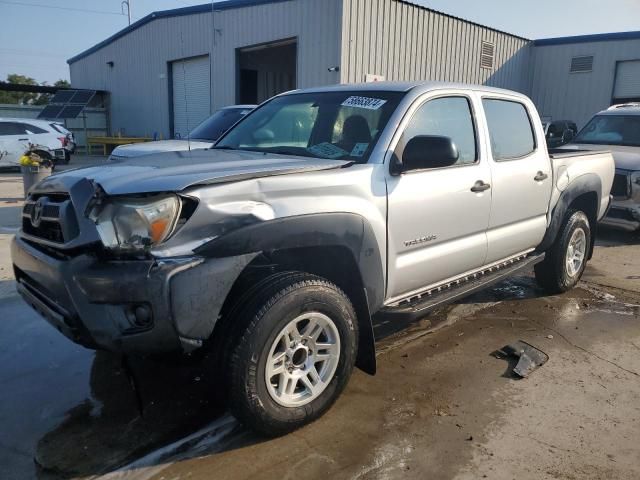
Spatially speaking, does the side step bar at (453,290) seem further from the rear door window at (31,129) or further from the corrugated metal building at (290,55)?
the rear door window at (31,129)

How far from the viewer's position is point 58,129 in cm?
1877

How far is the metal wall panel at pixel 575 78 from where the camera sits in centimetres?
1988

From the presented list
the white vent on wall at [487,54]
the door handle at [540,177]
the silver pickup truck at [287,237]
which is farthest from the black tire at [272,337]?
the white vent on wall at [487,54]

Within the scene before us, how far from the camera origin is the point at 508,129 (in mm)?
4496

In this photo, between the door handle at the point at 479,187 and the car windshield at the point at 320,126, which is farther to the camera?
the door handle at the point at 479,187

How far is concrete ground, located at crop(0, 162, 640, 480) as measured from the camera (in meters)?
2.71

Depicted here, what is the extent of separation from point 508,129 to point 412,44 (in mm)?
12922

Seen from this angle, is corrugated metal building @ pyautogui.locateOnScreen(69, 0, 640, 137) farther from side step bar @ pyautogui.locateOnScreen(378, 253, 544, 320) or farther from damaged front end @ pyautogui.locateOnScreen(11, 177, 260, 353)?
damaged front end @ pyautogui.locateOnScreen(11, 177, 260, 353)

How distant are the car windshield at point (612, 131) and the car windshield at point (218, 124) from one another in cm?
604

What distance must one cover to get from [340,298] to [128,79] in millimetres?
27003

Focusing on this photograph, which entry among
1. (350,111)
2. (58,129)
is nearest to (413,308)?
(350,111)

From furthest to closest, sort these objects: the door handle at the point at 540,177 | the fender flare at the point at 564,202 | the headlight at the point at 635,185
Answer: the headlight at the point at 635,185 < the fender flare at the point at 564,202 < the door handle at the point at 540,177

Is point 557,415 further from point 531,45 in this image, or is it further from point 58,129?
point 531,45

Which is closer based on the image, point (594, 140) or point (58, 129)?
point (594, 140)
